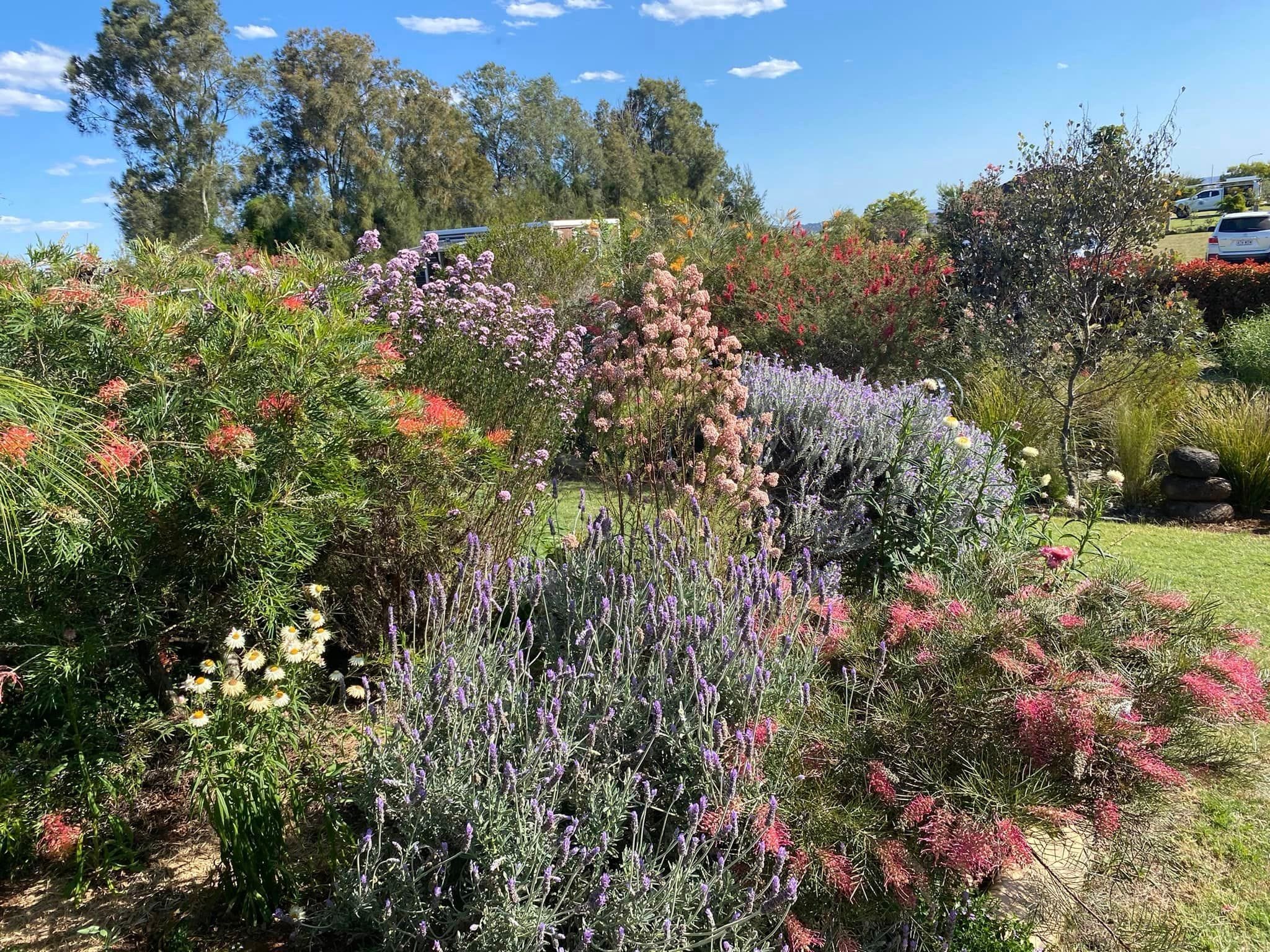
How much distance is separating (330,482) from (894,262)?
834 cm

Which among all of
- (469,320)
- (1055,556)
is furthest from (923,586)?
(469,320)

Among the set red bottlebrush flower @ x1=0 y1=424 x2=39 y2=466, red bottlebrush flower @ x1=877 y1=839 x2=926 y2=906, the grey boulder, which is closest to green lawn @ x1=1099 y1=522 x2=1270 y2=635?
the grey boulder

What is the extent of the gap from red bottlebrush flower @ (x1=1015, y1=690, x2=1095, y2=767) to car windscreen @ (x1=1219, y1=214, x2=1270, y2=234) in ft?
91.6

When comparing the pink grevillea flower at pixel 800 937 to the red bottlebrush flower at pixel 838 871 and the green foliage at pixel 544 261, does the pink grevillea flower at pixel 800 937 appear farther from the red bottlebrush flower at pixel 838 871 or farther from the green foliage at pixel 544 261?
the green foliage at pixel 544 261

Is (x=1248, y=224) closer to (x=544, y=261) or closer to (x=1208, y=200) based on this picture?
(x=544, y=261)

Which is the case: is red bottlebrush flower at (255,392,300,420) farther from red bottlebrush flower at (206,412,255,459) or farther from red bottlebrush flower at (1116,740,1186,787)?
red bottlebrush flower at (1116,740,1186,787)

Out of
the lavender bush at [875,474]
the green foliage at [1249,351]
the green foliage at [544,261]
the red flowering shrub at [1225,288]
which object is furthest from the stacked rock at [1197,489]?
the red flowering shrub at [1225,288]

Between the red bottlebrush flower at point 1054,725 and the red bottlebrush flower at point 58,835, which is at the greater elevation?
the red bottlebrush flower at point 1054,725

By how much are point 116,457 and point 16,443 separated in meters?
0.32

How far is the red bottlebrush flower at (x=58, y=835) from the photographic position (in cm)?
213

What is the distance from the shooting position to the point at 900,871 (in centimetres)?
181

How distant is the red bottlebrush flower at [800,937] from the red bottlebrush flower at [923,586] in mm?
1265

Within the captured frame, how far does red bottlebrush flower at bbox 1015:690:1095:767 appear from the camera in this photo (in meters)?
1.99

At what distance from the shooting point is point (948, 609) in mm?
2527
